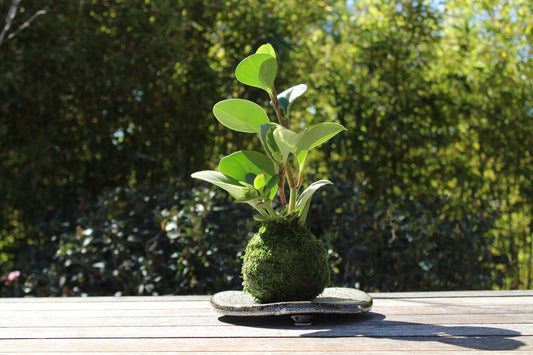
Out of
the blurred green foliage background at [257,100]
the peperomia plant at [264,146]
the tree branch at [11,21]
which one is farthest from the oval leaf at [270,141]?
the tree branch at [11,21]

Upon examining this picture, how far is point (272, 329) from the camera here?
1.25 m

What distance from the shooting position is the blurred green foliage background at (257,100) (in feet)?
9.40

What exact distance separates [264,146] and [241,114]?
111 millimetres

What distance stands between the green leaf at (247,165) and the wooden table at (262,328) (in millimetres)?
377

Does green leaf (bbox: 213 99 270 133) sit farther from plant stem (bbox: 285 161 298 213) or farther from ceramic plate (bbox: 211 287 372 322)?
ceramic plate (bbox: 211 287 372 322)

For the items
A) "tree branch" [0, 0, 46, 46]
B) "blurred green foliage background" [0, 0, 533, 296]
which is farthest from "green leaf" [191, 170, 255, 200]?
"tree branch" [0, 0, 46, 46]

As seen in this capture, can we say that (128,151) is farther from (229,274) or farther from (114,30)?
(229,274)

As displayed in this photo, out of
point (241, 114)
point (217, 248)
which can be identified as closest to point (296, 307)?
point (241, 114)

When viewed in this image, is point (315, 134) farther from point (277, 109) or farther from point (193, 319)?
point (193, 319)

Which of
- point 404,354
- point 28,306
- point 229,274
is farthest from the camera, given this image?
point 229,274

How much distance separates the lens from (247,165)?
4.53 feet

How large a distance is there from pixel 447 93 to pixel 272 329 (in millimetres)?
2220

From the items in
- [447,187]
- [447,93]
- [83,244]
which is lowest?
[83,244]

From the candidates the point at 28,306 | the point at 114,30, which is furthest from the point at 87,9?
the point at 28,306
